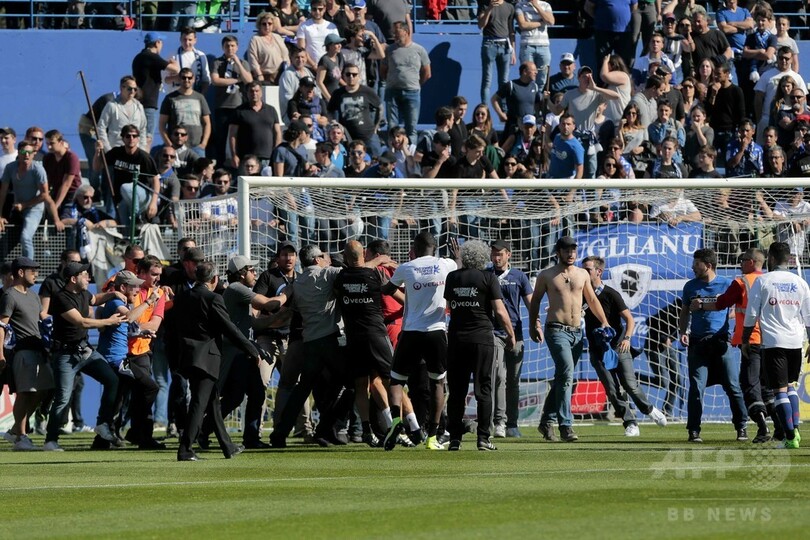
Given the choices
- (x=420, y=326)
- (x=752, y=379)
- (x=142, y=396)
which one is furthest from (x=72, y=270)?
(x=752, y=379)

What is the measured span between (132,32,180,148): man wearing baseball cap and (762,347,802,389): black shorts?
12.6 metres

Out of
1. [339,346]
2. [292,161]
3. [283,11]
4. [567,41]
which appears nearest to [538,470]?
[339,346]

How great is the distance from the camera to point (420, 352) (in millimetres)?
14375

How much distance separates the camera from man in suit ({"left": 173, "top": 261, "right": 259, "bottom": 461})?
1332 centimetres

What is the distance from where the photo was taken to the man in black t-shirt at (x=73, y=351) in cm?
1579

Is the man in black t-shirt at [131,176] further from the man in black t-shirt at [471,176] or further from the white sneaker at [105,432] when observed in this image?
the white sneaker at [105,432]

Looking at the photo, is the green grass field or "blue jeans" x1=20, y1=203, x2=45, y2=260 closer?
the green grass field

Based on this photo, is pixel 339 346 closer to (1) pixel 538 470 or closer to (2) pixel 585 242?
(1) pixel 538 470

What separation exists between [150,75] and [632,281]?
865cm

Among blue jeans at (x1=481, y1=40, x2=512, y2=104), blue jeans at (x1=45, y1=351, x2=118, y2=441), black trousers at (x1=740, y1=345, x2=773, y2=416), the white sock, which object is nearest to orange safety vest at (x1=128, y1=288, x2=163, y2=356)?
blue jeans at (x1=45, y1=351, x2=118, y2=441)

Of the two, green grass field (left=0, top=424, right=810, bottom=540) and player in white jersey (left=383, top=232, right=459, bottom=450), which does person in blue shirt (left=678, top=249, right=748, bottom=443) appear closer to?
green grass field (left=0, top=424, right=810, bottom=540)

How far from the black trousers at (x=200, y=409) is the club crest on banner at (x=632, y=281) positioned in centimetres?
797

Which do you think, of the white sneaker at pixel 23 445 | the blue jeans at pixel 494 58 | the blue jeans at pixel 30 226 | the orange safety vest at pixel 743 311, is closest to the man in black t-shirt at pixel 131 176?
the blue jeans at pixel 30 226

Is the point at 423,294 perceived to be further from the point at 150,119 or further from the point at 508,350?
the point at 150,119
